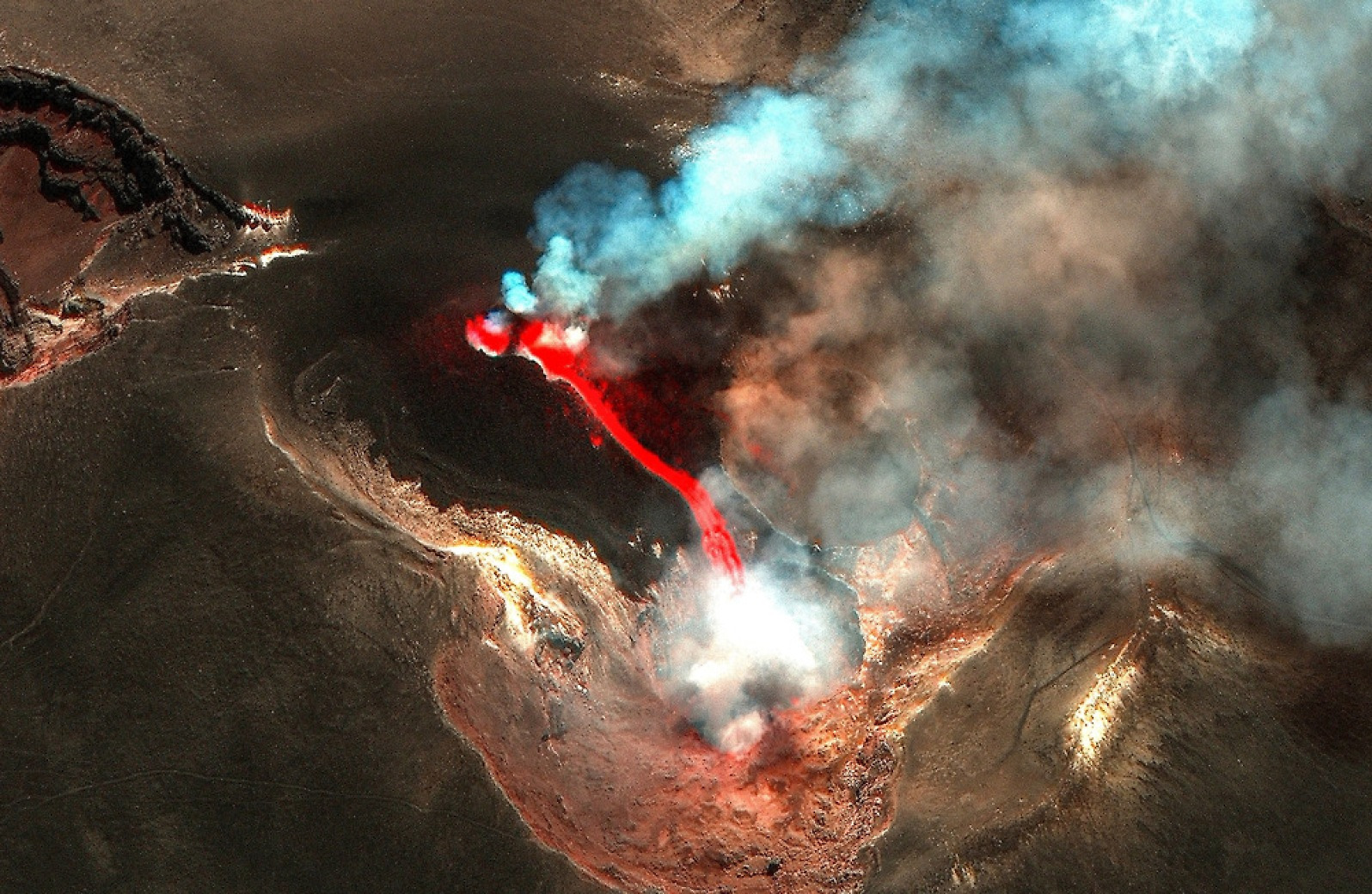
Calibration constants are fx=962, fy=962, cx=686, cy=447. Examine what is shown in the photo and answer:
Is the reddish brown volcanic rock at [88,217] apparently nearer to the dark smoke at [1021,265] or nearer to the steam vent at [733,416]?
the steam vent at [733,416]

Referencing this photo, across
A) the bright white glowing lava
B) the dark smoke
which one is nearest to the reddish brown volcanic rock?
the dark smoke

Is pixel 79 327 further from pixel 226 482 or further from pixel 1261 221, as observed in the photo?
pixel 1261 221

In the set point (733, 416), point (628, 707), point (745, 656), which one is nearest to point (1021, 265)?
point (733, 416)

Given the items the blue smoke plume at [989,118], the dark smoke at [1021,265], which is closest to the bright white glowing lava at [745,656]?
the dark smoke at [1021,265]

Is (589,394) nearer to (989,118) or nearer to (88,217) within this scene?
(989,118)

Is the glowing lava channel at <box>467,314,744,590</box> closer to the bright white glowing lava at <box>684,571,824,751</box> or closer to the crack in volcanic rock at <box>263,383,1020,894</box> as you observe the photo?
the bright white glowing lava at <box>684,571,824,751</box>

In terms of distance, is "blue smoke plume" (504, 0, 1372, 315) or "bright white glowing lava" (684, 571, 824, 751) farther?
"blue smoke plume" (504, 0, 1372, 315)
